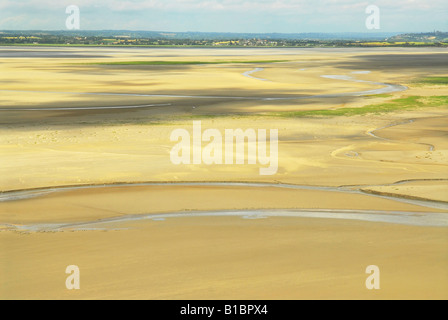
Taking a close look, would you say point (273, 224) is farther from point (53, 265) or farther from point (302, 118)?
point (302, 118)

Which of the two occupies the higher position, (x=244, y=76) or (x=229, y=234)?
(x=244, y=76)

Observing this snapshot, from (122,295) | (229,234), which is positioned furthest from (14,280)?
(229,234)

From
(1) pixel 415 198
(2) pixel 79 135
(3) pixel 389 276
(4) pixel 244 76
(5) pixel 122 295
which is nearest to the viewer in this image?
(5) pixel 122 295

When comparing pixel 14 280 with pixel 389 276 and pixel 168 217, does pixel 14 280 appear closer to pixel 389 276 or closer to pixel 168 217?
pixel 168 217

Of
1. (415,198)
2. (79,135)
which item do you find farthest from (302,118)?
(415,198)

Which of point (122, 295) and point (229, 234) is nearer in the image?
point (122, 295)

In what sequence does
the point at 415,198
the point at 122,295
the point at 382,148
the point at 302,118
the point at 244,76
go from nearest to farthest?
the point at 122,295 → the point at 415,198 → the point at 382,148 → the point at 302,118 → the point at 244,76
